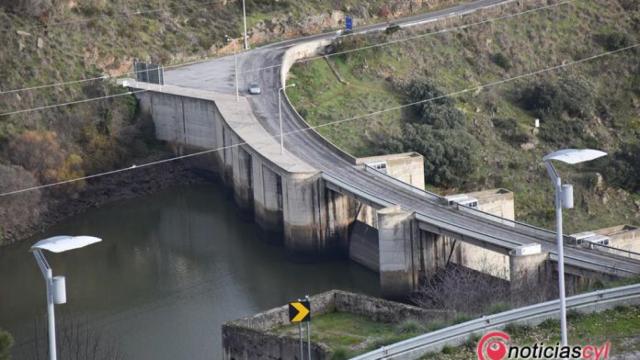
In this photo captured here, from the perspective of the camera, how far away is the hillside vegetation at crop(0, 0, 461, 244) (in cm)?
7212

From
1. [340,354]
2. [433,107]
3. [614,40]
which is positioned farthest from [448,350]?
[614,40]

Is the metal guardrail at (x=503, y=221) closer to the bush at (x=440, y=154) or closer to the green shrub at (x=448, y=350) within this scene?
the bush at (x=440, y=154)

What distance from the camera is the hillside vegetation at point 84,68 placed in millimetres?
72125

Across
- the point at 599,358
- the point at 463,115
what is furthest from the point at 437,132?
the point at 599,358

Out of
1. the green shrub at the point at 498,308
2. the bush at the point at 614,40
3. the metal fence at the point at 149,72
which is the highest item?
the metal fence at the point at 149,72

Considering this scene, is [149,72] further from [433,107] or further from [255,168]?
[433,107]

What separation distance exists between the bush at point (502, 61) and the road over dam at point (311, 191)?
1430 cm

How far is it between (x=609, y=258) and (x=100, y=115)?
115ft

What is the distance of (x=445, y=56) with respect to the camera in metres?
91.2

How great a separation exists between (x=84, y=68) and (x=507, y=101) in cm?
2642

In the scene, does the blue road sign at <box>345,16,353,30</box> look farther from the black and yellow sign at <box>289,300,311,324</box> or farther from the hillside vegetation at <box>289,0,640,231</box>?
the black and yellow sign at <box>289,300,311,324</box>

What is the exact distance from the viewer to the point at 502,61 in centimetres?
9269

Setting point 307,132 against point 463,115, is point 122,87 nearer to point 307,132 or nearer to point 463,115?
point 307,132

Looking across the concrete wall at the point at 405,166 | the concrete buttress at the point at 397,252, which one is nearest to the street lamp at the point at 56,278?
the concrete buttress at the point at 397,252
